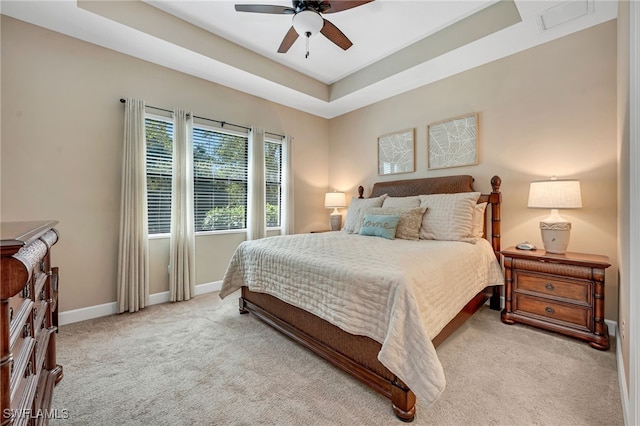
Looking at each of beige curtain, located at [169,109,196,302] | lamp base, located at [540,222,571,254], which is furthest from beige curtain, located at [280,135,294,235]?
lamp base, located at [540,222,571,254]

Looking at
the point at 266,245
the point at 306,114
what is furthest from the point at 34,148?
the point at 306,114

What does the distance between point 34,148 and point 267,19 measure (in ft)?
8.23

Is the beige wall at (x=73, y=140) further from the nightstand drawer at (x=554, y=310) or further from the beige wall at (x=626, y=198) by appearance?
the beige wall at (x=626, y=198)

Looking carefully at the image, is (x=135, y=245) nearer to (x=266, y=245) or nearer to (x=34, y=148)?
(x=34, y=148)

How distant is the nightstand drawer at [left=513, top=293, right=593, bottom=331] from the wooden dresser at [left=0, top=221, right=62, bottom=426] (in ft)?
10.5

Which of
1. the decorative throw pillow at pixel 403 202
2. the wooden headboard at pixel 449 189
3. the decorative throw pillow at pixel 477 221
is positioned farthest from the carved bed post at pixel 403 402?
the wooden headboard at pixel 449 189

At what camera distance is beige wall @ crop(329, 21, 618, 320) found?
7.75 feet

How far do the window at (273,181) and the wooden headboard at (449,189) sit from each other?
1.51 metres

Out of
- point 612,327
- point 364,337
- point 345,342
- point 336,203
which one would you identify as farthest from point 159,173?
point 612,327

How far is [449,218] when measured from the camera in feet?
9.01

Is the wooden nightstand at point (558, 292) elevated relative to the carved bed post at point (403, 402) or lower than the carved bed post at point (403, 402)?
elevated

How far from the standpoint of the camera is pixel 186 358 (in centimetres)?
198

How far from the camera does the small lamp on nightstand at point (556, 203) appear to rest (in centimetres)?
223

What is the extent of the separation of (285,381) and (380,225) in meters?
1.78
